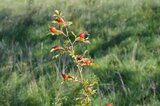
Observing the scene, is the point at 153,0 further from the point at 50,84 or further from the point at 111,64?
the point at 50,84

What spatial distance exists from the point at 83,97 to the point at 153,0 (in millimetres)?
5751

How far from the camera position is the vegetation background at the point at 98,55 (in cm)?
413

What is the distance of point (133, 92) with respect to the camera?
4.03m

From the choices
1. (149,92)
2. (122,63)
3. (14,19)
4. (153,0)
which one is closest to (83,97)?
(149,92)

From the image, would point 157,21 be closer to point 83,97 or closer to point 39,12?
point 39,12

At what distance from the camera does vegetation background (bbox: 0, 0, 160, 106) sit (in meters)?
4.13

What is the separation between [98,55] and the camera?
5523 millimetres

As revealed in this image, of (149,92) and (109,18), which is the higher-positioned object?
(109,18)

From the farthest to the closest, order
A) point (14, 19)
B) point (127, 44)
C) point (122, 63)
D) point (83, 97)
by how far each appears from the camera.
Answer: point (14, 19), point (127, 44), point (122, 63), point (83, 97)

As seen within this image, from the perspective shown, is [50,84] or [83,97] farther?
[50,84]

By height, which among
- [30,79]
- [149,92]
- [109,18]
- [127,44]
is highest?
[109,18]

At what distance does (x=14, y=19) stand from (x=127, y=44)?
354 cm

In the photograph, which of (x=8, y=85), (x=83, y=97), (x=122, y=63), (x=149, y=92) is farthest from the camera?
(x=122, y=63)

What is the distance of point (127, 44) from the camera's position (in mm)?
5770
